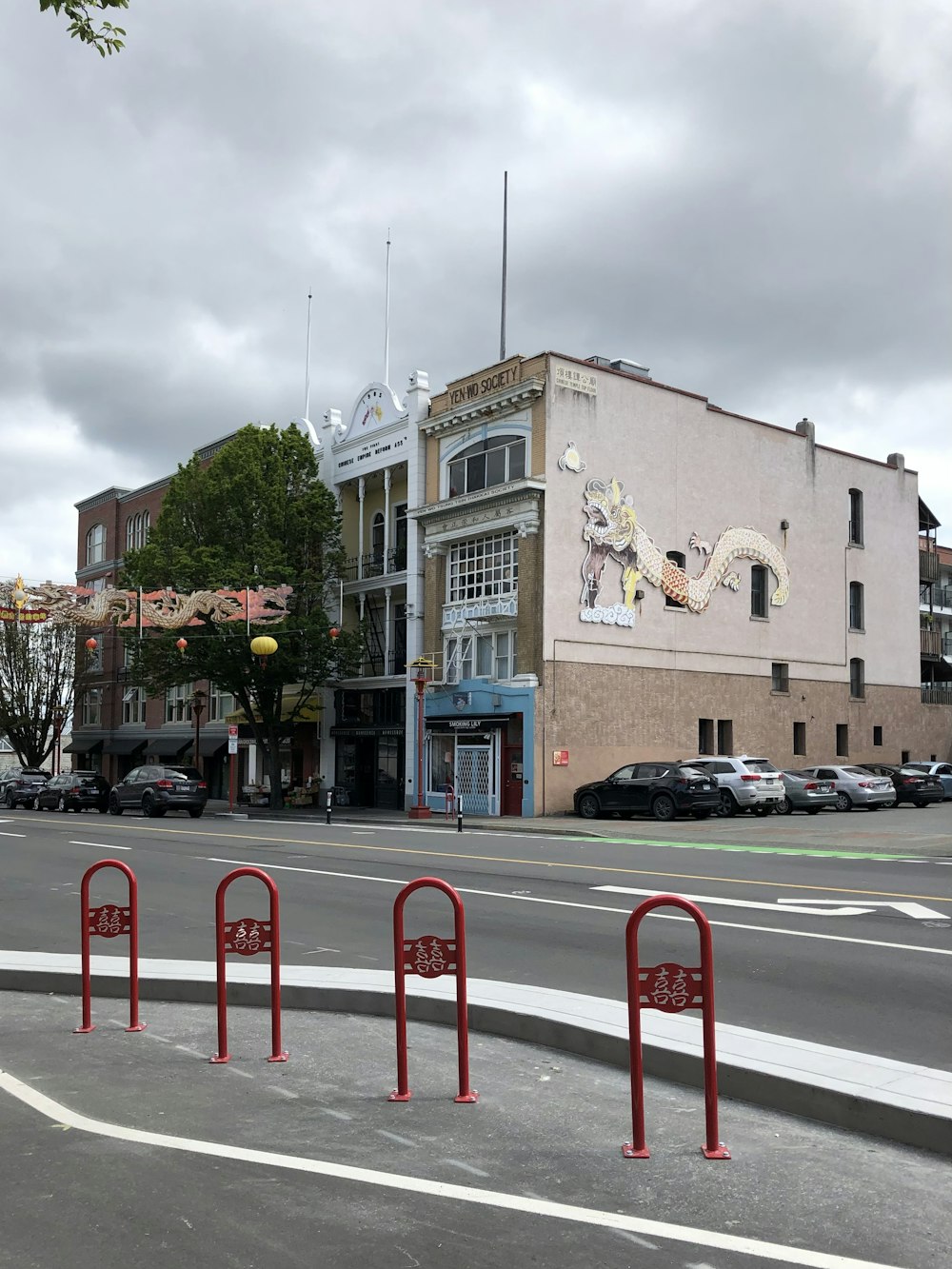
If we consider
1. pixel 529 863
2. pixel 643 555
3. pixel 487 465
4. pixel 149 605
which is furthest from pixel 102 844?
pixel 643 555

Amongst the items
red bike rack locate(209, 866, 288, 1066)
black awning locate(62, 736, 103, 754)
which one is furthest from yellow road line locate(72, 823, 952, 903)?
black awning locate(62, 736, 103, 754)

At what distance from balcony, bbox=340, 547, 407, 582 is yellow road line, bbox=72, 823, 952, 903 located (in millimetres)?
15341

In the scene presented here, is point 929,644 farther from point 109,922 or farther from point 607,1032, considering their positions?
point 109,922

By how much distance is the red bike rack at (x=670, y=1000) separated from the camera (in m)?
5.36

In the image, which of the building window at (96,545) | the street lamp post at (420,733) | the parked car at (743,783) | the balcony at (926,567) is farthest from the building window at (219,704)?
the balcony at (926,567)

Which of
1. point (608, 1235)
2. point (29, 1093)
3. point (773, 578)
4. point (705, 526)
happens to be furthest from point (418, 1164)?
point (773, 578)

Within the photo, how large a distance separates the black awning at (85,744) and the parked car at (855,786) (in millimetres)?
37131

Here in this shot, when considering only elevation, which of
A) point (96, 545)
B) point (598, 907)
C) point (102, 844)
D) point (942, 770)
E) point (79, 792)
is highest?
point (96, 545)

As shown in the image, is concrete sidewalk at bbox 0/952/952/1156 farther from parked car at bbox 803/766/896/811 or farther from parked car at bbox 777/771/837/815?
parked car at bbox 803/766/896/811

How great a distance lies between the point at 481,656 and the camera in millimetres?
37562

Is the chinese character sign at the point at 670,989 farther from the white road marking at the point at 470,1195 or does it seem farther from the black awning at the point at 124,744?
the black awning at the point at 124,744

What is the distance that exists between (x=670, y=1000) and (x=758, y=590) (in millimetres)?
37382

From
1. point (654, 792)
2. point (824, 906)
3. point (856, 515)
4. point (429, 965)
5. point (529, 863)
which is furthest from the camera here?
point (856, 515)

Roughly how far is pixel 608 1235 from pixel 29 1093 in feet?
11.5
